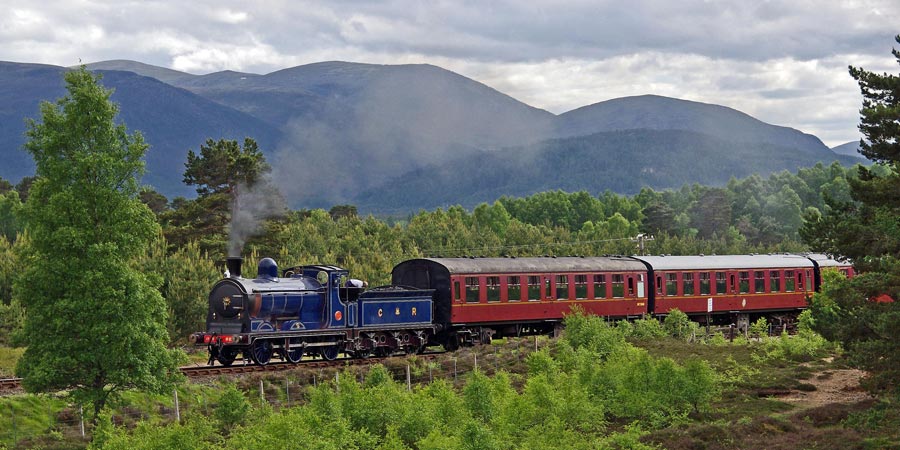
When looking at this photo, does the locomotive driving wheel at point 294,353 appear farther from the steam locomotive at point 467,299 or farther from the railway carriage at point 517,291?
the railway carriage at point 517,291

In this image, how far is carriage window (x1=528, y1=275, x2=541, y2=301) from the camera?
150 ft

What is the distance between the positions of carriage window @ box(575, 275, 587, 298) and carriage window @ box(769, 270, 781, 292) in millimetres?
13362

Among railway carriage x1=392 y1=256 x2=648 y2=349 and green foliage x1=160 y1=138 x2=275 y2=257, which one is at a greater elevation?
green foliage x1=160 y1=138 x2=275 y2=257

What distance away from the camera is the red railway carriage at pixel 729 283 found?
168 ft

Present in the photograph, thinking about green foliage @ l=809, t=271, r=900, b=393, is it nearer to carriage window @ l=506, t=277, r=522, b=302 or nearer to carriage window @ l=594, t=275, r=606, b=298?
carriage window @ l=506, t=277, r=522, b=302

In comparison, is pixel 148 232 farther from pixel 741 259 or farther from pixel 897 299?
pixel 741 259

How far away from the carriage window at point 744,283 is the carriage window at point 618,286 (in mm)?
8155

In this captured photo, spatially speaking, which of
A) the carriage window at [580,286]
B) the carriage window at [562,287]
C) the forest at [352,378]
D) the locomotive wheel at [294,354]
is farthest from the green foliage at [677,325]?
the locomotive wheel at [294,354]

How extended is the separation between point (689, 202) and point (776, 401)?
167 meters

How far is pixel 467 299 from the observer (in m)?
43.6

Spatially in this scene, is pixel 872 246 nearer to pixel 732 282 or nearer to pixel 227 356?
pixel 227 356

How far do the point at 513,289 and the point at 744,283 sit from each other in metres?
16.0

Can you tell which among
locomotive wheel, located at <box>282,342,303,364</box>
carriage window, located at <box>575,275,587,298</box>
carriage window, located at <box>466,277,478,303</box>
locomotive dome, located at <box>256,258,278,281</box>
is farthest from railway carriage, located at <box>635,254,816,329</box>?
locomotive dome, located at <box>256,258,278,281</box>

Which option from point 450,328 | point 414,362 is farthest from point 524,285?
point 414,362
